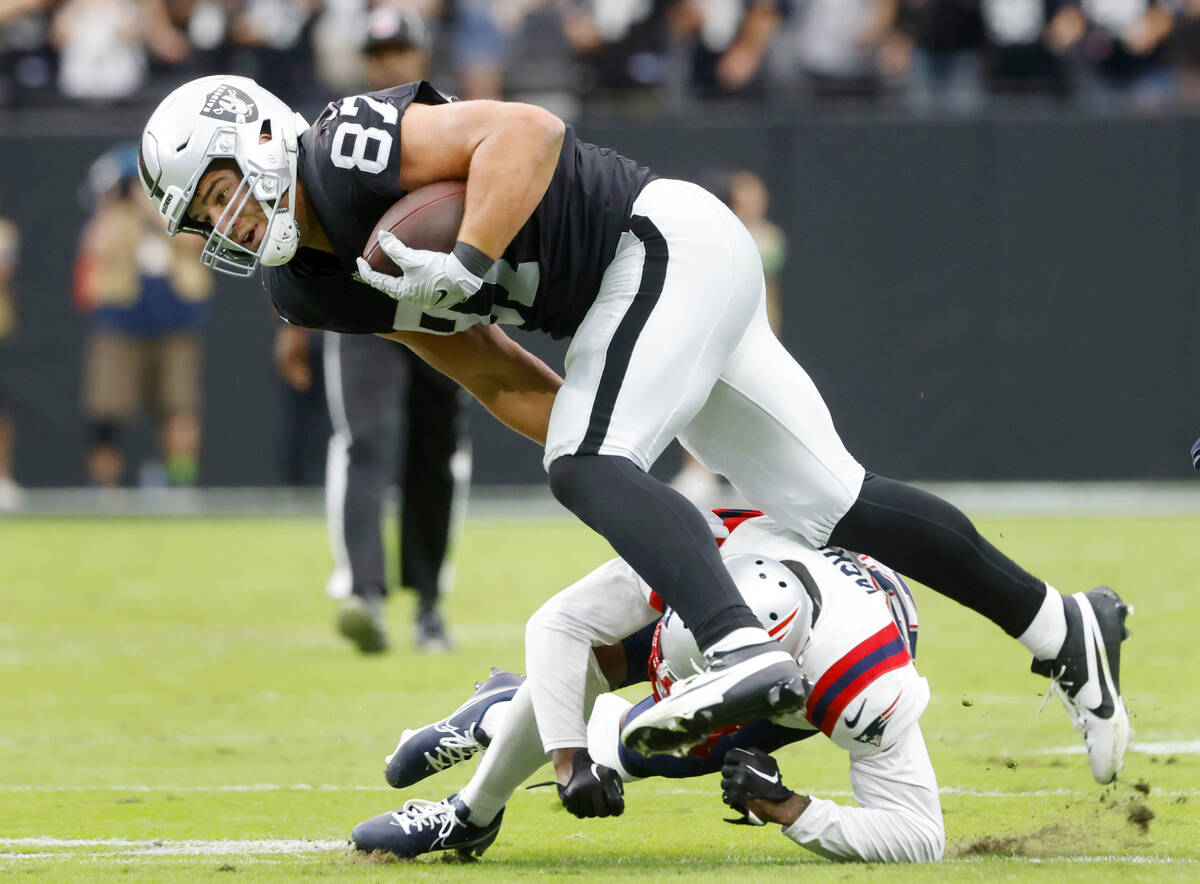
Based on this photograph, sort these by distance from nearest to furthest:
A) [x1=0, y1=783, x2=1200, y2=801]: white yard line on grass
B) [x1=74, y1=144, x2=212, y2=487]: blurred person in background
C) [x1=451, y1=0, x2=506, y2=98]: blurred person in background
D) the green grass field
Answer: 1. the green grass field
2. [x1=0, y1=783, x2=1200, y2=801]: white yard line on grass
3. [x1=74, y1=144, x2=212, y2=487]: blurred person in background
4. [x1=451, y1=0, x2=506, y2=98]: blurred person in background

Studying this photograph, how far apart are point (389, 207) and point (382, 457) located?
3.00 meters

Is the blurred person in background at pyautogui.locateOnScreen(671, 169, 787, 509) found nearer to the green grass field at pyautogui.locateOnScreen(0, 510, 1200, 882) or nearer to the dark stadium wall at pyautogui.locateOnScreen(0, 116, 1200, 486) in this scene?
the dark stadium wall at pyautogui.locateOnScreen(0, 116, 1200, 486)

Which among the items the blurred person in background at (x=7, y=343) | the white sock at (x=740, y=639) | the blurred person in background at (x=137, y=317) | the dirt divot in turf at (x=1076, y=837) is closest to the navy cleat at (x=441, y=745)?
the white sock at (x=740, y=639)

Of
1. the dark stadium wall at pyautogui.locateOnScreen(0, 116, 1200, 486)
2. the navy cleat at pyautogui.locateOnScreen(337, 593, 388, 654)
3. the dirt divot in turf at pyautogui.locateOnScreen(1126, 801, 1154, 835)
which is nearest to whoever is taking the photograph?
the dirt divot in turf at pyautogui.locateOnScreen(1126, 801, 1154, 835)

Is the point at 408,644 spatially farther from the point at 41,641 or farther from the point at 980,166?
the point at 980,166

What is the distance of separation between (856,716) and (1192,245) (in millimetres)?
10253

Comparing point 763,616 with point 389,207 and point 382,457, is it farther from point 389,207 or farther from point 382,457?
point 382,457

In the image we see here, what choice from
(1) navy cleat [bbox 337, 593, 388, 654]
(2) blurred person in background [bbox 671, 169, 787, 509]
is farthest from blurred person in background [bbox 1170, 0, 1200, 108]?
(1) navy cleat [bbox 337, 593, 388, 654]

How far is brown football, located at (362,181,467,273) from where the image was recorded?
10.5 ft

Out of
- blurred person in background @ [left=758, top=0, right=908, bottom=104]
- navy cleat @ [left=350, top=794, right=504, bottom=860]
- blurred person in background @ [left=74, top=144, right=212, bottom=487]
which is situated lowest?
blurred person in background @ [left=74, top=144, right=212, bottom=487]

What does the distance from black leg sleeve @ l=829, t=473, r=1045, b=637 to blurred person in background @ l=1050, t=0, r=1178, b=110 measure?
975 cm

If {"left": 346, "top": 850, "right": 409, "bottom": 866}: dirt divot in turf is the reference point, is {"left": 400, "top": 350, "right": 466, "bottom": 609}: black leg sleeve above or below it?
below

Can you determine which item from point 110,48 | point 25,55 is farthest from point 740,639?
point 25,55

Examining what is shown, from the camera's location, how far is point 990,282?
12.5 meters
